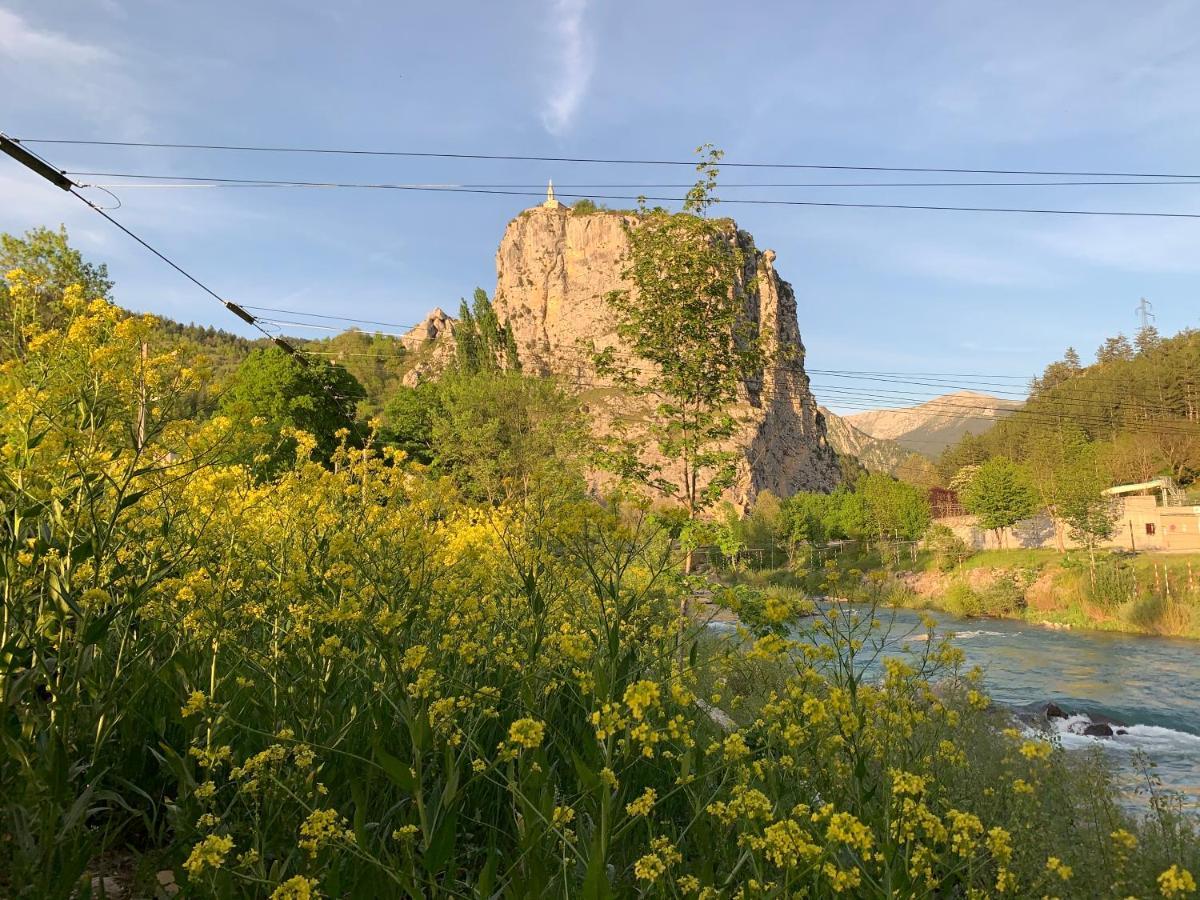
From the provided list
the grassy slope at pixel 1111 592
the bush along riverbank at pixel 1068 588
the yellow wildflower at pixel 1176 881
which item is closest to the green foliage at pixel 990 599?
the bush along riverbank at pixel 1068 588

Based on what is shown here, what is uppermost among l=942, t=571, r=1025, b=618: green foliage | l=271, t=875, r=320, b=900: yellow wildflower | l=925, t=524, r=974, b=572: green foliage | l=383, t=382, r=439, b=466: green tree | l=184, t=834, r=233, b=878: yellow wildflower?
l=383, t=382, r=439, b=466: green tree

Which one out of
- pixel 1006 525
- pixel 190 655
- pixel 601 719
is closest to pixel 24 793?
pixel 190 655

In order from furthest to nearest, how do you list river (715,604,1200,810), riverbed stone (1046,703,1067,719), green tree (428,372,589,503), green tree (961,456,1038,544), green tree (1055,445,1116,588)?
green tree (961,456,1038,544) → green tree (1055,445,1116,588) → green tree (428,372,589,503) → riverbed stone (1046,703,1067,719) → river (715,604,1200,810)

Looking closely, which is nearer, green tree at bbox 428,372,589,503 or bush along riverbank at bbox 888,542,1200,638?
bush along riverbank at bbox 888,542,1200,638

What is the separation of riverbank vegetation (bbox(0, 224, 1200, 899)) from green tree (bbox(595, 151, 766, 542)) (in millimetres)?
4156

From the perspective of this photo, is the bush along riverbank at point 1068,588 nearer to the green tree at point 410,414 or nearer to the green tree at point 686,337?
the green tree at point 686,337

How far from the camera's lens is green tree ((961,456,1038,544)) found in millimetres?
43412

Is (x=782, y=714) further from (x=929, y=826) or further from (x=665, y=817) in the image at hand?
(x=665, y=817)

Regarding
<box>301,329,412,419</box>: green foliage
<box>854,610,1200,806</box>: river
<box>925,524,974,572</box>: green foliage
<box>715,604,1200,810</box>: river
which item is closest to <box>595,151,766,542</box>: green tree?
<box>715,604,1200,810</box>: river

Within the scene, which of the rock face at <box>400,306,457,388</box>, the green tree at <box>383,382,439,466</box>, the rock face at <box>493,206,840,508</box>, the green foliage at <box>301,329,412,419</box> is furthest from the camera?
the rock face at <box>493,206,840,508</box>

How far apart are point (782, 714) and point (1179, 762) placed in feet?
39.7

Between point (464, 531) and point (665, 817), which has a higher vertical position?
point (464, 531)

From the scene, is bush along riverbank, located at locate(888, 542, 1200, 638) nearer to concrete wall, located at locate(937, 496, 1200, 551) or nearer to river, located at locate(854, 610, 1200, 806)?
river, located at locate(854, 610, 1200, 806)

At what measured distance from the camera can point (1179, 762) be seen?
10773 millimetres
